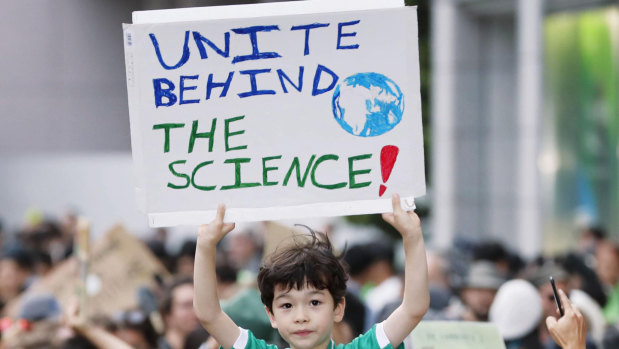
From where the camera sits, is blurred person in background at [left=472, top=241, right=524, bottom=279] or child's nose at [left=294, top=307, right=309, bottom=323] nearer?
child's nose at [left=294, top=307, right=309, bottom=323]

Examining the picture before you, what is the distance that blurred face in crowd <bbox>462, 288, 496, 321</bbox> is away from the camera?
6.95 m

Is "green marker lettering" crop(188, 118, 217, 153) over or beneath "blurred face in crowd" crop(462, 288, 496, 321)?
over

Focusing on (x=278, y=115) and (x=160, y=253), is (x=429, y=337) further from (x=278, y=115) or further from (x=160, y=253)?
(x=160, y=253)

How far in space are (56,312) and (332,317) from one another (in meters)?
3.49

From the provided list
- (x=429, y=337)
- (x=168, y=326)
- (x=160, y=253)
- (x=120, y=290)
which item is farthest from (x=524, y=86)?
(x=429, y=337)

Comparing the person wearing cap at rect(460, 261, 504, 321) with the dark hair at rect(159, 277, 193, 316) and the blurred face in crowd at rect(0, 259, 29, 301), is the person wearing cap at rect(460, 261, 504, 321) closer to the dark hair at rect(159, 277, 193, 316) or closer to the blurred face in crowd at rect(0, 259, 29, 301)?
the dark hair at rect(159, 277, 193, 316)

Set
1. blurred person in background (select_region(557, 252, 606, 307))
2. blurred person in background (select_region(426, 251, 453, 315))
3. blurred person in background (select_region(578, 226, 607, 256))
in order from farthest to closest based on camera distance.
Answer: blurred person in background (select_region(578, 226, 607, 256)), blurred person in background (select_region(557, 252, 606, 307)), blurred person in background (select_region(426, 251, 453, 315))

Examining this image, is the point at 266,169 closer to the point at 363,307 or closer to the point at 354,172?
the point at 354,172

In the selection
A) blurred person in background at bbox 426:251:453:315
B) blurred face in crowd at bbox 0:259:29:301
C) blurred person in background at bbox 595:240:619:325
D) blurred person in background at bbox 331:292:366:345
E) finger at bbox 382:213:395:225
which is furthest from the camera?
blurred face in crowd at bbox 0:259:29:301

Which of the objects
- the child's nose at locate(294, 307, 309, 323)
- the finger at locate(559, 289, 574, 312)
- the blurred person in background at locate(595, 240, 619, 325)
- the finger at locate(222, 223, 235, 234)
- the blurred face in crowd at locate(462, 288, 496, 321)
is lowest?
the blurred person in background at locate(595, 240, 619, 325)

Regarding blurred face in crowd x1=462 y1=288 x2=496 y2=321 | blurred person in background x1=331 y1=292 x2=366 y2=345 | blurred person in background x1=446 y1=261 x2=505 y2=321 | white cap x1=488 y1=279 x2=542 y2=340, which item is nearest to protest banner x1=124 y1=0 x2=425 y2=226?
white cap x1=488 y1=279 x2=542 y2=340

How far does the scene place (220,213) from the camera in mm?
3568

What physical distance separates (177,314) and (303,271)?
10.6ft

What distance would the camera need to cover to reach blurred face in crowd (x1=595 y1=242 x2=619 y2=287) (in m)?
9.51
